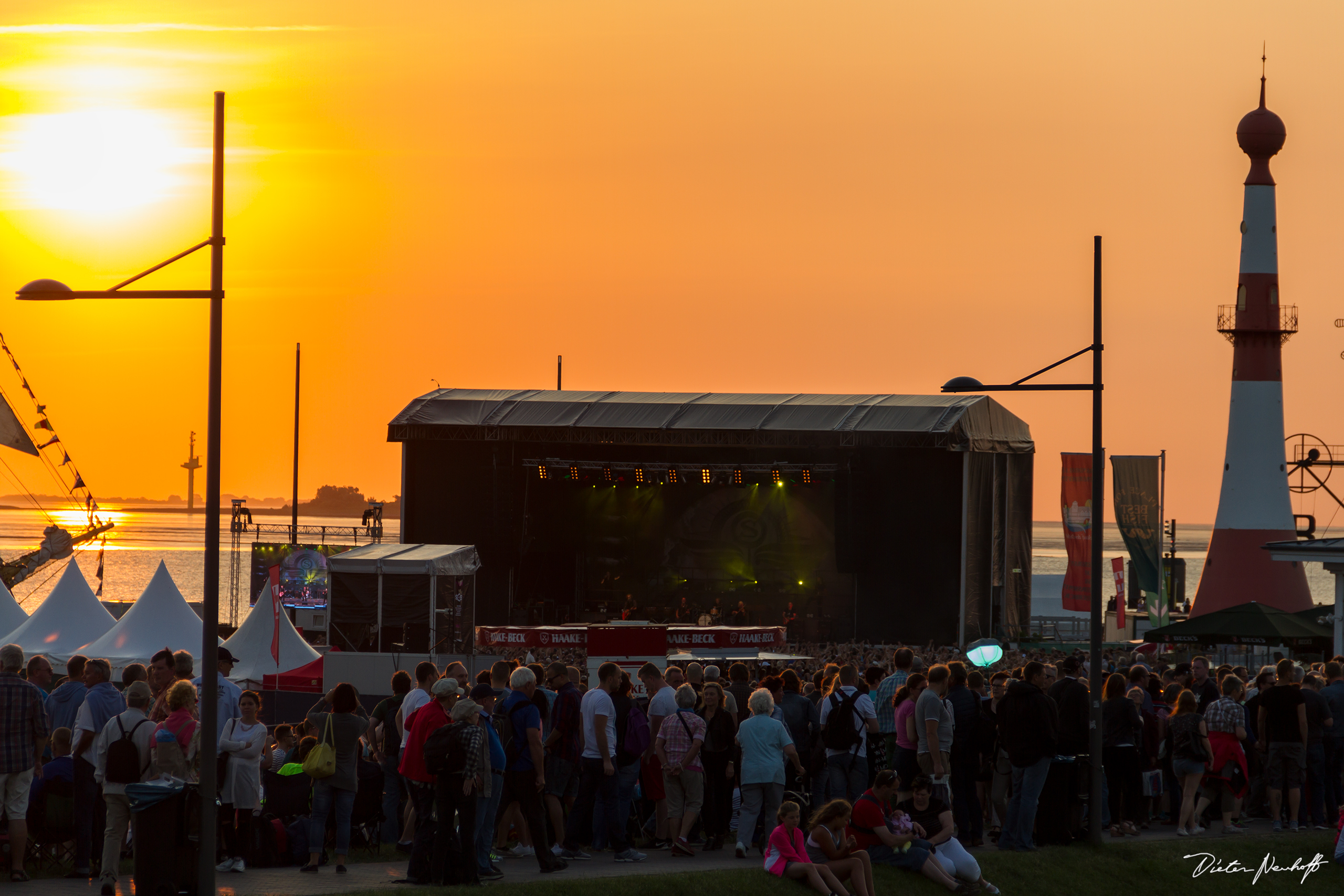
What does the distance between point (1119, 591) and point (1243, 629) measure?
49.8 feet

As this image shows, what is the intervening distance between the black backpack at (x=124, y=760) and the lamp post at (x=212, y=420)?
1.56 ft

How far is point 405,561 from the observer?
27953mm

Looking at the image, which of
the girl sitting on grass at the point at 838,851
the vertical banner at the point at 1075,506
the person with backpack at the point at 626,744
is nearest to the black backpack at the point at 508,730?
the person with backpack at the point at 626,744

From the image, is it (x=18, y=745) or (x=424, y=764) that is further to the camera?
(x=424, y=764)

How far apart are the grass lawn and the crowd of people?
0.67ft

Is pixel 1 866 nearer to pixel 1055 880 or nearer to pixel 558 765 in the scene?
pixel 558 765

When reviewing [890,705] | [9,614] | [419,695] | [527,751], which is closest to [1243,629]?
[890,705]

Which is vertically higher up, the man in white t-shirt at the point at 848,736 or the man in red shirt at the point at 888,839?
the man in white t-shirt at the point at 848,736

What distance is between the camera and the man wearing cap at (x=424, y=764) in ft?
34.4

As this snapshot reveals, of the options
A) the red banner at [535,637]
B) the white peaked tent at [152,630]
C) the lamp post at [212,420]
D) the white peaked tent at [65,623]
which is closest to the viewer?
the lamp post at [212,420]

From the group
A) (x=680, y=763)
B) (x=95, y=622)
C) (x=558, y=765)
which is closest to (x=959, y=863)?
(x=680, y=763)

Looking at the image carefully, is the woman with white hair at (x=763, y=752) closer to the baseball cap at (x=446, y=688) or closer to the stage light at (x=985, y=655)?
the baseball cap at (x=446, y=688)

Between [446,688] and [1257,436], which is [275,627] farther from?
[1257,436]

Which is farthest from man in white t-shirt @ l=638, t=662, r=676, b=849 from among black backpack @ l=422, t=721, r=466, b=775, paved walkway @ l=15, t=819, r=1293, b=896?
black backpack @ l=422, t=721, r=466, b=775
